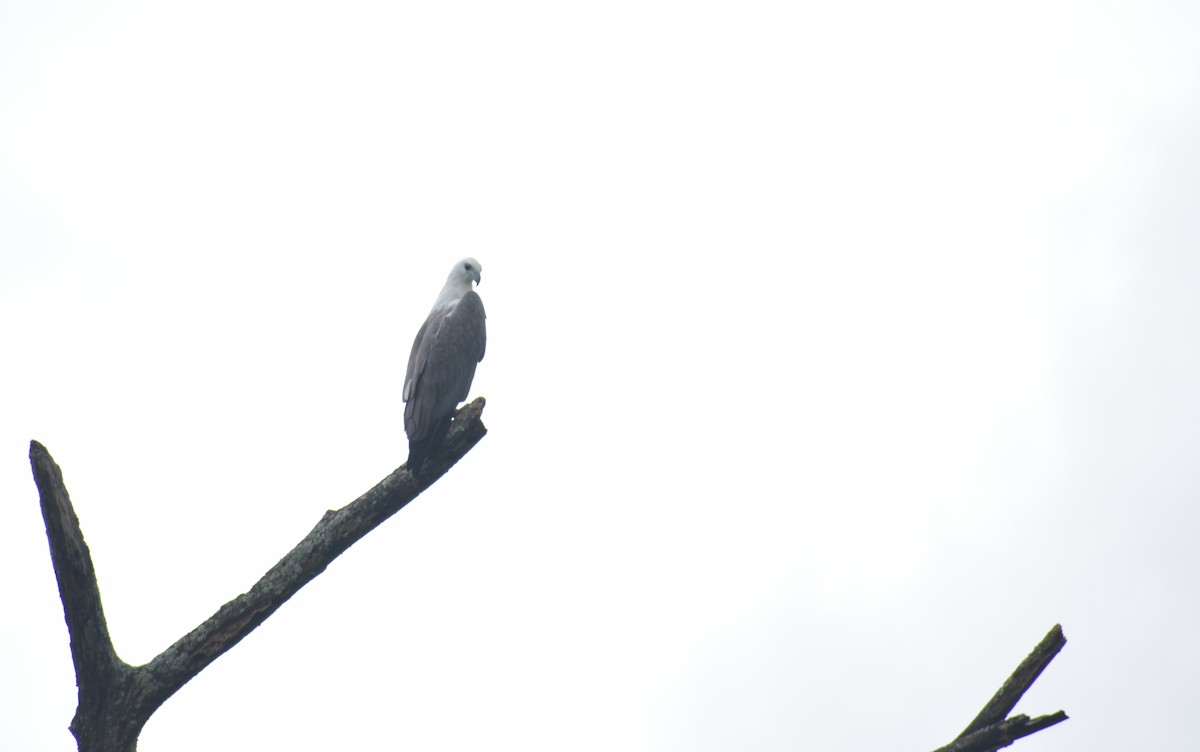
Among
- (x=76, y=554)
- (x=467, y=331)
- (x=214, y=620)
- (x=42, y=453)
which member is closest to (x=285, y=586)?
(x=214, y=620)

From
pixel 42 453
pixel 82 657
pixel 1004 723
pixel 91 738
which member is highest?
pixel 42 453

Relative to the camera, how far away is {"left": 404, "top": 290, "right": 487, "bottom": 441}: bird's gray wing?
691 cm

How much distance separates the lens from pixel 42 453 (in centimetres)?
449

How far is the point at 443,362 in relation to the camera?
7.75 meters

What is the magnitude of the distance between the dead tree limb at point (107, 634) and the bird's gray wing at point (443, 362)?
5.24ft

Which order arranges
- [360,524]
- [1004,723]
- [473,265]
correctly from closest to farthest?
1. [1004,723]
2. [360,524]
3. [473,265]

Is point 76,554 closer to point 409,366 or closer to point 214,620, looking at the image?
point 214,620

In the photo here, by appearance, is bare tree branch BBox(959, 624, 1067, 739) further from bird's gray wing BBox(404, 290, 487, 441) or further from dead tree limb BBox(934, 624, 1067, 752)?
bird's gray wing BBox(404, 290, 487, 441)

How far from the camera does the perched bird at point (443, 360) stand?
6562mm

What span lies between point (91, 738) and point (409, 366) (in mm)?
3835

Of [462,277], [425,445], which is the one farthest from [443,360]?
[462,277]

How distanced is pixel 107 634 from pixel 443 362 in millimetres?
3451

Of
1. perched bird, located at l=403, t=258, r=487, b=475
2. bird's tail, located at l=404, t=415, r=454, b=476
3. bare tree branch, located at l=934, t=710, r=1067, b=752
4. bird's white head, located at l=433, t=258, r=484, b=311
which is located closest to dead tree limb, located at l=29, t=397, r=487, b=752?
bird's tail, located at l=404, t=415, r=454, b=476

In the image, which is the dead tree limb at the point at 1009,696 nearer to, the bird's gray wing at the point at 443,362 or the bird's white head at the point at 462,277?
the bird's gray wing at the point at 443,362
